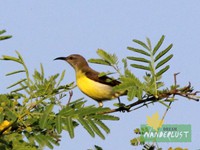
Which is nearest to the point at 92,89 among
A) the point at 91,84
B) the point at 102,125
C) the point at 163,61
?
the point at 91,84

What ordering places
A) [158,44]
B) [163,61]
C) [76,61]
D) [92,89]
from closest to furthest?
[163,61] < [158,44] < [92,89] < [76,61]

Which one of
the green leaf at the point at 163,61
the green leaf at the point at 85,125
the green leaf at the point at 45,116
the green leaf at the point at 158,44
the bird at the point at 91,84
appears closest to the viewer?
the green leaf at the point at 45,116

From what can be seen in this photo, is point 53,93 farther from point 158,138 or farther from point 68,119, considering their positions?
point 158,138

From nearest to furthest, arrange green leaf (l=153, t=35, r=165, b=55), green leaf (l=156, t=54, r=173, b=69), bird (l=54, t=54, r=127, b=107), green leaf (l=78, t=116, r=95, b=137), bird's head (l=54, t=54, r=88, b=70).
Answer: green leaf (l=78, t=116, r=95, b=137), green leaf (l=156, t=54, r=173, b=69), green leaf (l=153, t=35, r=165, b=55), bird (l=54, t=54, r=127, b=107), bird's head (l=54, t=54, r=88, b=70)

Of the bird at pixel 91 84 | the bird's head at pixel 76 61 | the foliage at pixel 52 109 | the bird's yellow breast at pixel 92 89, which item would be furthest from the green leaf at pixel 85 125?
the bird's head at pixel 76 61

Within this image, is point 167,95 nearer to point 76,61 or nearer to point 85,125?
point 85,125

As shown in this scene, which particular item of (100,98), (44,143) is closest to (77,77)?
(100,98)

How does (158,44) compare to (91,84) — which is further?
(91,84)

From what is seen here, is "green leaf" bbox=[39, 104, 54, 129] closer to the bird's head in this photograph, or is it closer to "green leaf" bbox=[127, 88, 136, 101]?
"green leaf" bbox=[127, 88, 136, 101]

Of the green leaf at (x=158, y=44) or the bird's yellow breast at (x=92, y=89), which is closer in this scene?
the green leaf at (x=158, y=44)

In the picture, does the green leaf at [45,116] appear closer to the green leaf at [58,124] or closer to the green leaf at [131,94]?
the green leaf at [58,124]

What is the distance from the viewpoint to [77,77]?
8.45 m

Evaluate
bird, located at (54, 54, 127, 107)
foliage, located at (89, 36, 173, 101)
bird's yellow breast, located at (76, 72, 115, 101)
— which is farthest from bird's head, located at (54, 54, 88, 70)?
foliage, located at (89, 36, 173, 101)

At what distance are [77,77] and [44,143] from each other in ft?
17.0
